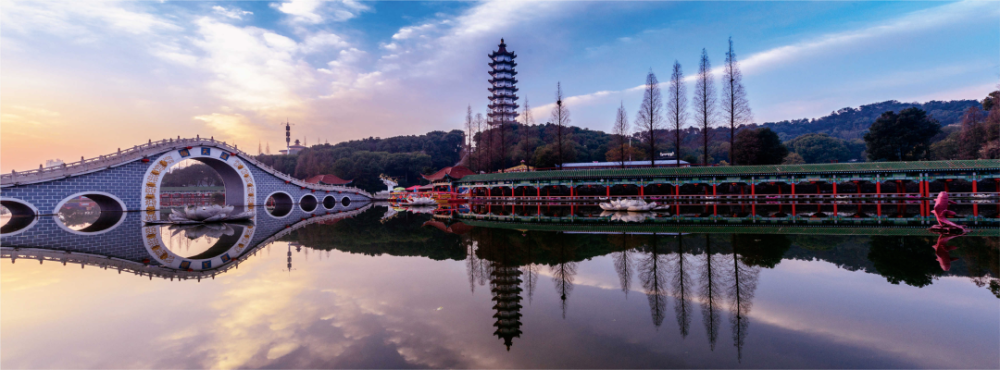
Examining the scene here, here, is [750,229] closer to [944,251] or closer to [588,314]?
[944,251]

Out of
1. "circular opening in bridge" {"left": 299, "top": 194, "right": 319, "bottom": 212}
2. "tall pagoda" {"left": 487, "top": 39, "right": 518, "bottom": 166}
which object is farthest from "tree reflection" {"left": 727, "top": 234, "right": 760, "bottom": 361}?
"tall pagoda" {"left": 487, "top": 39, "right": 518, "bottom": 166}

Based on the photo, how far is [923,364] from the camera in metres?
3.23

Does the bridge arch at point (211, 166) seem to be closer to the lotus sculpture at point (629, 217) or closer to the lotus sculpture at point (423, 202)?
the lotus sculpture at point (423, 202)

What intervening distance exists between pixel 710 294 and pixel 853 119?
107m

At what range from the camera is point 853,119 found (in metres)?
86.2

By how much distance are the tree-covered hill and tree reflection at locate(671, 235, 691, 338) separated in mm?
90310

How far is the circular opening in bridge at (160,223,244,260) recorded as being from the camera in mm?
9211

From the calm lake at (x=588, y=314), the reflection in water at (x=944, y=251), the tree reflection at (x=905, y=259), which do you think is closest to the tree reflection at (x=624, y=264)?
the calm lake at (x=588, y=314)

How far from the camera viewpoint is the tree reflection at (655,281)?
184 inches

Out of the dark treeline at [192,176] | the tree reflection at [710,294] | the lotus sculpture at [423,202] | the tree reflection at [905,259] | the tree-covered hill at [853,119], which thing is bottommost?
the tree reflection at [905,259]

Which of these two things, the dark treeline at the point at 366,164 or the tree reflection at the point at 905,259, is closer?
the tree reflection at the point at 905,259

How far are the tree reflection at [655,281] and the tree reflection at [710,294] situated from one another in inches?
16.8

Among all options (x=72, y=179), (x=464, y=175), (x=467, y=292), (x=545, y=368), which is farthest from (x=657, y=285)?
(x=464, y=175)

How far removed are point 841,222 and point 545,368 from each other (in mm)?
14643
